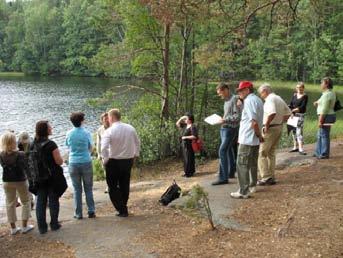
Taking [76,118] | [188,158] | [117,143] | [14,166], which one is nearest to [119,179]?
[117,143]

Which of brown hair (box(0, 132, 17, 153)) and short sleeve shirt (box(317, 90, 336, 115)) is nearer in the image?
brown hair (box(0, 132, 17, 153))

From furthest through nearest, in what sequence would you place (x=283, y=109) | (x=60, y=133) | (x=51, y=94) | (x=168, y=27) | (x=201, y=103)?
(x=51, y=94) < (x=60, y=133) < (x=201, y=103) < (x=168, y=27) < (x=283, y=109)

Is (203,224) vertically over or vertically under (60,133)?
over

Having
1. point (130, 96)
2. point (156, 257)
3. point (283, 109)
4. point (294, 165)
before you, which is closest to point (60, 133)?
point (130, 96)

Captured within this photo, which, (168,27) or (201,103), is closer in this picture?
(168,27)

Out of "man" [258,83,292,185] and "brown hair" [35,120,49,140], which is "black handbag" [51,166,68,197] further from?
"man" [258,83,292,185]

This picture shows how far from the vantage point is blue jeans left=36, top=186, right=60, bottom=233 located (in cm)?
730

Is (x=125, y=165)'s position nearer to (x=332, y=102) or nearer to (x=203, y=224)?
(x=203, y=224)

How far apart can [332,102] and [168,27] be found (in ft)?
27.1

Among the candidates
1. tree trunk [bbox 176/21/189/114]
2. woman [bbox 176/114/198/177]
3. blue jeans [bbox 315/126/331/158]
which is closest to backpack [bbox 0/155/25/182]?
woman [bbox 176/114/198/177]

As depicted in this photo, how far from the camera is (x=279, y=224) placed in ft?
21.9

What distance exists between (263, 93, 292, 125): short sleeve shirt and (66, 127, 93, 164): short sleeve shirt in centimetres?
299

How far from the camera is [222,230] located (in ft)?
21.9

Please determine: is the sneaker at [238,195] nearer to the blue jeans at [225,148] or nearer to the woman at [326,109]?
the blue jeans at [225,148]
